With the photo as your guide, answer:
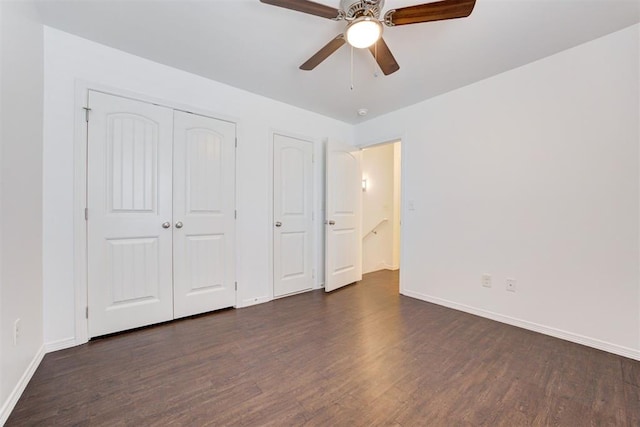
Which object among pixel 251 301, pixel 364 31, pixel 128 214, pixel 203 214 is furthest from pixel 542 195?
pixel 128 214

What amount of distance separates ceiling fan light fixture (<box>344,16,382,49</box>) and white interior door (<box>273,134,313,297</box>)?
1.74 metres

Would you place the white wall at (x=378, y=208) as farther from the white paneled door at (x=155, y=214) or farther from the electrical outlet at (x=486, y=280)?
the white paneled door at (x=155, y=214)

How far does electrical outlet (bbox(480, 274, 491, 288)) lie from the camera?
8.67 feet

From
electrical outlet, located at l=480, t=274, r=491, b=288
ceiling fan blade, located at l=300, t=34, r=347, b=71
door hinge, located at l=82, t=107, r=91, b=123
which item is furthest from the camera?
electrical outlet, located at l=480, t=274, r=491, b=288

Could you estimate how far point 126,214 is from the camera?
2256 mm

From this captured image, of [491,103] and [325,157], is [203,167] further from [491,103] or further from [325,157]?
[491,103]

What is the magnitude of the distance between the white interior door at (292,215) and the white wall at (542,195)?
4.54ft

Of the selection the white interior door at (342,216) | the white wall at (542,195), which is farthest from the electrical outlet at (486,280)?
the white interior door at (342,216)

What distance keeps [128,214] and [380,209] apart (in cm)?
375

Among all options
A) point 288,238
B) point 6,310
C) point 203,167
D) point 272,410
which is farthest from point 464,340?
point 6,310

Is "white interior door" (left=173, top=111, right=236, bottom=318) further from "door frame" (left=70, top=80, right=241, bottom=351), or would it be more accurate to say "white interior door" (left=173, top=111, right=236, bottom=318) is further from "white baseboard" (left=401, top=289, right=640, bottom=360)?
"white baseboard" (left=401, top=289, right=640, bottom=360)

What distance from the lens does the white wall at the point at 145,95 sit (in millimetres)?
1965

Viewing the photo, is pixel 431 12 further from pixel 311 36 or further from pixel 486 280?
pixel 486 280

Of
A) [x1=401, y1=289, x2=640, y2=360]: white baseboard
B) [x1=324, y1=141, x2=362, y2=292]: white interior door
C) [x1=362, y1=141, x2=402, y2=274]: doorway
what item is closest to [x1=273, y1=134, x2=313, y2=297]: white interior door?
[x1=324, y1=141, x2=362, y2=292]: white interior door
